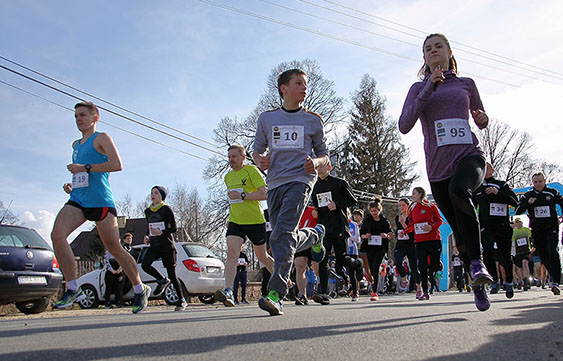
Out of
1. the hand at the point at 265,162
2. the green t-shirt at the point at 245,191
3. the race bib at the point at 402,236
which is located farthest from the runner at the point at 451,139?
the race bib at the point at 402,236

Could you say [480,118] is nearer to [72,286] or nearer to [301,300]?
[72,286]

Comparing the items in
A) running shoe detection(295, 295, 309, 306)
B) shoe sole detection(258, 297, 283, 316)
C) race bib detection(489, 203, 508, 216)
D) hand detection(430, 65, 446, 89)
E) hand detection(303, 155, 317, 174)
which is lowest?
running shoe detection(295, 295, 309, 306)

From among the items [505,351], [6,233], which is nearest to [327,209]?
[6,233]

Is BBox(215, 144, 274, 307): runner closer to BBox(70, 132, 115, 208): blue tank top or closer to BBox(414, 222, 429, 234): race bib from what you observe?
BBox(70, 132, 115, 208): blue tank top

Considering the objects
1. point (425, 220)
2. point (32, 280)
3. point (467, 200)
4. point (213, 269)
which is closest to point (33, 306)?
point (32, 280)

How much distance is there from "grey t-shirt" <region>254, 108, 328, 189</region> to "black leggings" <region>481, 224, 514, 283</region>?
5004mm

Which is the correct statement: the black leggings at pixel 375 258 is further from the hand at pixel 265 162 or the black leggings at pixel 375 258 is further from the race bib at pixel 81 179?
Answer: the race bib at pixel 81 179

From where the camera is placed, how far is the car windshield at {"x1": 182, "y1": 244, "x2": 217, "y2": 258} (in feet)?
48.8

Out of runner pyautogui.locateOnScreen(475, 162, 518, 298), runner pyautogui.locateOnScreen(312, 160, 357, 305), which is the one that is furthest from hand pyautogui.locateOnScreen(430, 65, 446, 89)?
runner pyautogui.locateOnScreen(475, 162, 518, 298)

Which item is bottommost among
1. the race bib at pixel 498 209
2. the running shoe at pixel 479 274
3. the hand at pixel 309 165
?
the running shoe at pixel 479 274

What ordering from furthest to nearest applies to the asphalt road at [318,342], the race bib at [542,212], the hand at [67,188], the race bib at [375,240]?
the race bib at [375,240] → the race bib at [542,212] → the hand at [67,188] → the asphalt road at [318,342]

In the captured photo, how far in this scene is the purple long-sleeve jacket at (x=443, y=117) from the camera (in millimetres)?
4992

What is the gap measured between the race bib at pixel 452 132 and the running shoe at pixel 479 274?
1017 millimetres

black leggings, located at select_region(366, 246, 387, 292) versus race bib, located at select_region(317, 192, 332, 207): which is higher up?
race bib, located at select_region(317, 192, 332, 207)
